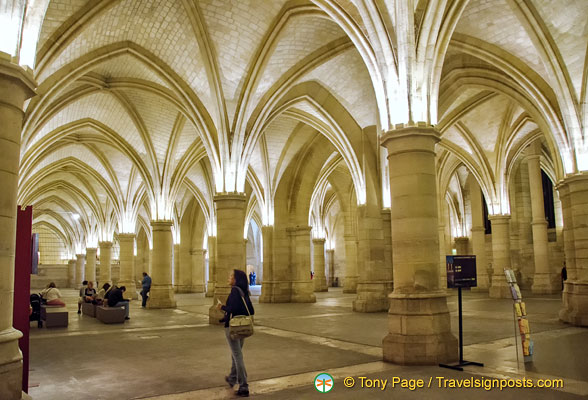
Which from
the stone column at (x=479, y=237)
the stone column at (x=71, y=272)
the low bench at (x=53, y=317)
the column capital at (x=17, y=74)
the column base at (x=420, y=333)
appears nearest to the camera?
the column capital at (x=17, y=74)

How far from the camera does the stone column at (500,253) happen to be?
22000 millimetres

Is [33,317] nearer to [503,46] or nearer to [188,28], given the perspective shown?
[188,28]

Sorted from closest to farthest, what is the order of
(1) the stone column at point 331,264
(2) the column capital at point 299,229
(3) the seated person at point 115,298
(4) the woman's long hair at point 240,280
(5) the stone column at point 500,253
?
(4) the woman's long hair at point 240,280 < (3) the seated person at point 115,298 < (5) the stone column at point 500,253 < (2) the column capital at point 299,229 < (1) the stone column at point 331,264

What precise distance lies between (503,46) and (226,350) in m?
11.2

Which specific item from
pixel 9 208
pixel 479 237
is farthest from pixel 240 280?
pixel 479 237

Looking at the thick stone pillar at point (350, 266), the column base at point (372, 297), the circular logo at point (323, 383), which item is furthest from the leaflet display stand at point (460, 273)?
the thick stone pillar at point (350, 266)

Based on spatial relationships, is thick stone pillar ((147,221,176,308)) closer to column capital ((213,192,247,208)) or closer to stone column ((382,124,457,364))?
column capital ((213,192,247,208))

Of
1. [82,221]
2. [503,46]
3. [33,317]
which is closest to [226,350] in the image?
[33,317]

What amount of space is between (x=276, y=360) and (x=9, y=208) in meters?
4.72

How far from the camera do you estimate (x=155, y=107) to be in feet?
62.2

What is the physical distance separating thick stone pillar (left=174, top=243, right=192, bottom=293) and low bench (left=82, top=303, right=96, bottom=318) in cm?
1699

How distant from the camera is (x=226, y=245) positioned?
1394cm

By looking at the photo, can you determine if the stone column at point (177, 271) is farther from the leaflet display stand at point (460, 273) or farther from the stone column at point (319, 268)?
the leaflet display stand at point (460, 273)

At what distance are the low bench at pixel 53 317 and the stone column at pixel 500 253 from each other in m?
17.7
